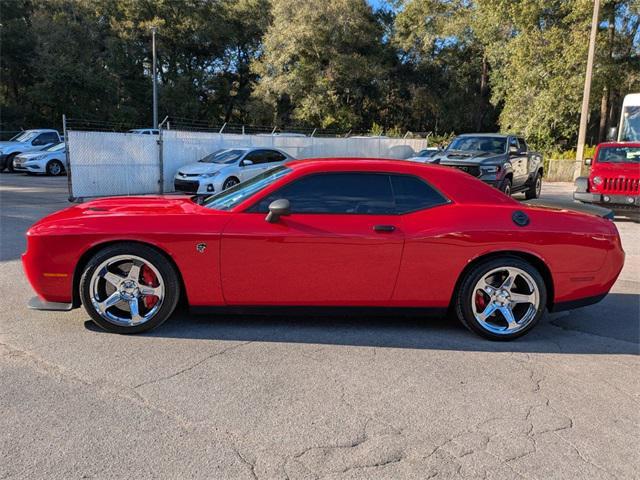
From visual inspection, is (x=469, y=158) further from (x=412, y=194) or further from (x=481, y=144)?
(x=412, y=194)

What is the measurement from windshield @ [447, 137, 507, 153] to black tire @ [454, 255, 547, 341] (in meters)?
9.89

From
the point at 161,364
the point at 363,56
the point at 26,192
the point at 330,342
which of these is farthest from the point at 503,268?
the point at 363,56

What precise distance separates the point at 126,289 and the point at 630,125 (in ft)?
50.3

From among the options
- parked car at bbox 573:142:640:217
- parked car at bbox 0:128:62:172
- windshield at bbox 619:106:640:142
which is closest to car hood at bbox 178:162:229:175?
parked car at bbox 573:142:640:217

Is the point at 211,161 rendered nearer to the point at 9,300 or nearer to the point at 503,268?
the point at 9,300

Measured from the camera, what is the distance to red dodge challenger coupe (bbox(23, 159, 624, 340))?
423 cm

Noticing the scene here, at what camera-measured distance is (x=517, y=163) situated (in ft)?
45.0

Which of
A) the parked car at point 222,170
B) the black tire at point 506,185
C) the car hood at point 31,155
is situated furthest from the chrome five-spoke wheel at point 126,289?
the car hood at point 31,155

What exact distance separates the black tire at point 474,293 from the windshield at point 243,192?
1.78 metres

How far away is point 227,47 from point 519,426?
4619 cm

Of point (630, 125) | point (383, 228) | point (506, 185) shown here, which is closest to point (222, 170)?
point (506, 185)

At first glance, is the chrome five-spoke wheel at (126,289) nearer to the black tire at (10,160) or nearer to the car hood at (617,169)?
the car hood at (617,169)

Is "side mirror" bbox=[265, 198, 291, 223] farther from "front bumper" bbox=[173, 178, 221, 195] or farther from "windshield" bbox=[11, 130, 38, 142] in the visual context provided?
"windshield" bbox=[11, 130, 38, 142]

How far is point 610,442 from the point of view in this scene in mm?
3006
